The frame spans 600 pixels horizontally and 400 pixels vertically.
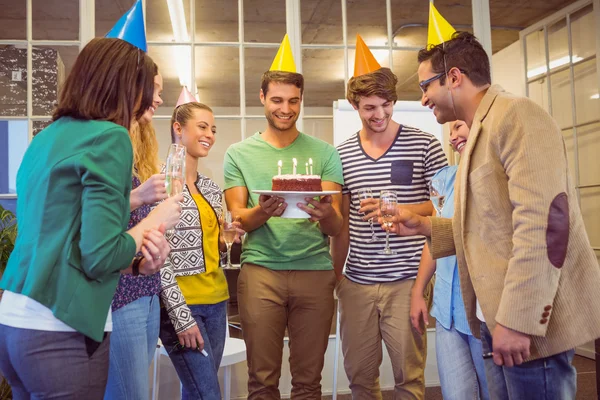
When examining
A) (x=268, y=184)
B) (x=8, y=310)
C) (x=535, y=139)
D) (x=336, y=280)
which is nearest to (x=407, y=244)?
(x=336, y=280)

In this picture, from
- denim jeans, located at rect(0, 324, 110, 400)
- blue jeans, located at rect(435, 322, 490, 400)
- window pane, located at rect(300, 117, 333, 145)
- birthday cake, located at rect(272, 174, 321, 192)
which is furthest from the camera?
window pane, located at rect(300, 117, 333, 145)

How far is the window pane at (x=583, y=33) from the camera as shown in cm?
462

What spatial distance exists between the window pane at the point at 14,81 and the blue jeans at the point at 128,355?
8.75ft

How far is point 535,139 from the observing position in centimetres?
125

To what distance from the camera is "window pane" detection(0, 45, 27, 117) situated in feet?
11.9

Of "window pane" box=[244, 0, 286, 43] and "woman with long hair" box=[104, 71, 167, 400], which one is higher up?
"window pane" box=[244, 0, 286, 43]

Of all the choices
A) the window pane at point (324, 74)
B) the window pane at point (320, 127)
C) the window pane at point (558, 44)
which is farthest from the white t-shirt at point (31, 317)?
the window pane at point (558, 44)

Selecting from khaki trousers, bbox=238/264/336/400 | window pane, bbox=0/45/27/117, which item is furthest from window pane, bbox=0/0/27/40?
khaki trousers, bbox=238/264/336/400

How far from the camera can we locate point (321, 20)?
4.86 metres

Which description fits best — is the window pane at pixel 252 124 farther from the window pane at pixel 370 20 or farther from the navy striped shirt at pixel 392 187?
the navy striped shirt at pixel 392 187

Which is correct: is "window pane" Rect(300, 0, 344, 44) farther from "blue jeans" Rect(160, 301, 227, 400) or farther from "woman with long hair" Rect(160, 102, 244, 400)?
"blue jeans" Rect(160, 301, 227, 400)

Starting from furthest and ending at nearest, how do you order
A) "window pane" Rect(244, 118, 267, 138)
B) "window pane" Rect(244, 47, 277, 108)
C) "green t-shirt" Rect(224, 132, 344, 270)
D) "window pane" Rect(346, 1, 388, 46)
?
"window pane" Rect(244, 47, 277, 108), "window pane" Rect(346, 1, 388, 46), "window pane" Rect(244, 118, 267, 138), "green t-shirt" Rect(224, 132, 344, 270)

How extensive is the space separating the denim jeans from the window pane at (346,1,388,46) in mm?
3302

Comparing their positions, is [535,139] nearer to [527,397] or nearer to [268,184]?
[527,397]
